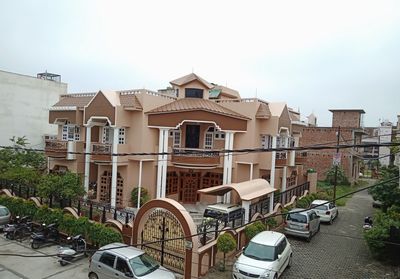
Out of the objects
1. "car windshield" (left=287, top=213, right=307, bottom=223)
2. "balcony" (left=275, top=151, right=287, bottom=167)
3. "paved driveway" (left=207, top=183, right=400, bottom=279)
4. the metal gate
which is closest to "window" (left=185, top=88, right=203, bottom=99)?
"balcony" (left=275, top=151, right=287, bottom=167)

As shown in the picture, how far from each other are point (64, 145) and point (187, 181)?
937 centimetres

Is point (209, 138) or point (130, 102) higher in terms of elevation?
point (130, 102)

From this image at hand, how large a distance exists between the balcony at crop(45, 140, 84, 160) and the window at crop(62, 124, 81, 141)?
1.42m

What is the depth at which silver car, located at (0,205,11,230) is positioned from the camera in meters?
17.9

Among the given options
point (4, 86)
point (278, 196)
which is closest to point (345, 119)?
point (278, 196)

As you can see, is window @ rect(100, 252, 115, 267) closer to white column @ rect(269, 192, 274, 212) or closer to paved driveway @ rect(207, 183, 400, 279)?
paved driveway @ rect(207, 183, 400, 279)

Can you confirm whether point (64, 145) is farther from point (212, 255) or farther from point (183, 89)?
point (212, 255)

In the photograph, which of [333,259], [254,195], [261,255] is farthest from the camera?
[254,195]

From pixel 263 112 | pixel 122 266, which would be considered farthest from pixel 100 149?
pixel 122 266

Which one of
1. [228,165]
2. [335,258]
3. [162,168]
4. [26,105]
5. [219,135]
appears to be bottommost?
[335,258]

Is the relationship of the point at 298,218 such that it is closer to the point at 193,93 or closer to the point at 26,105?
the point at 193,93

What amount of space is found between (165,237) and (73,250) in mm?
4518

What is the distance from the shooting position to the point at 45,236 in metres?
15.9

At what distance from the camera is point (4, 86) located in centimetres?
3306
